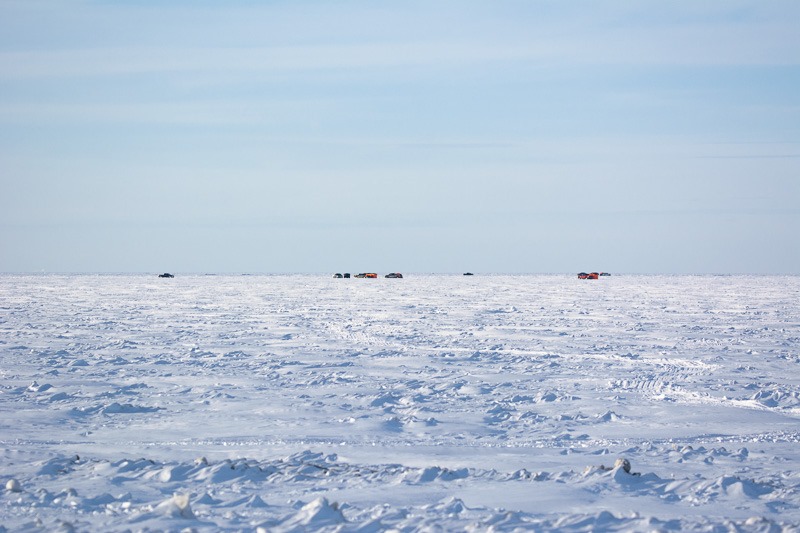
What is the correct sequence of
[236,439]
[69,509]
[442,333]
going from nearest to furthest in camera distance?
[69,509] → [236,439] → [442,333]

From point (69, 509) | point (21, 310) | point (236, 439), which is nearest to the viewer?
point (69, 509)

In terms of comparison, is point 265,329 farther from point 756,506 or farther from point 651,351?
point 756,506

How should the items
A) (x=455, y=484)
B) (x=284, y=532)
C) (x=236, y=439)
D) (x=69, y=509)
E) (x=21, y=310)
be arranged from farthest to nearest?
(x=21, y=310) < (x=236, y=439) < (x=455, y=484) < (x=69, y=509) < (x=284, y=532)

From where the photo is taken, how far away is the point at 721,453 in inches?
265

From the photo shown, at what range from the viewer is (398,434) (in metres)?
7.50

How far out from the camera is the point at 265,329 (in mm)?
18562

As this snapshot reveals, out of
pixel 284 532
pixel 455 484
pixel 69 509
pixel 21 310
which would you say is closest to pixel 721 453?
pixel 455 484

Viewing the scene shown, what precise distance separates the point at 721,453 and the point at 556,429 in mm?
1578

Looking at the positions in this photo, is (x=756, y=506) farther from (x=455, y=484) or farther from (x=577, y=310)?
(x=577, y=310)

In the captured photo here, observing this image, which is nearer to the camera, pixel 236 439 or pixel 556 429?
pixel 236 439

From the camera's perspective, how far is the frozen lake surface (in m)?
5.09

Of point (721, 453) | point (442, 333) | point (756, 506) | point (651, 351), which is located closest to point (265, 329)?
point (442, 333)

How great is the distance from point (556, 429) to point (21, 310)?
22.4 m

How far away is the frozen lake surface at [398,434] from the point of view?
16.7 ft
